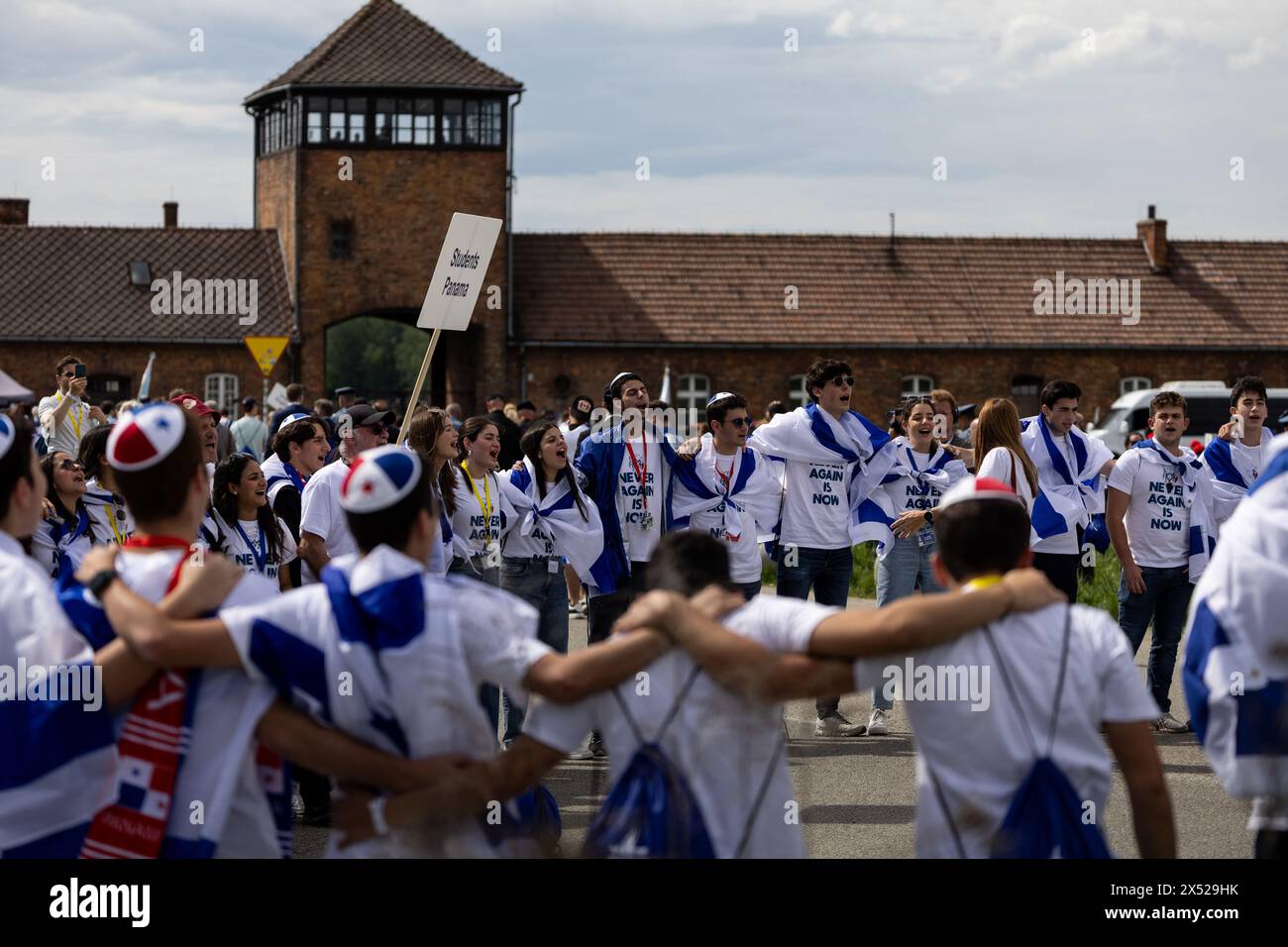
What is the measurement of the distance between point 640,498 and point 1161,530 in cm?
316

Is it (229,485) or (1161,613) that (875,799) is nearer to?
(1161,613)

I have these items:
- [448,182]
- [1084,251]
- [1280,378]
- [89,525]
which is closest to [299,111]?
[448,182]

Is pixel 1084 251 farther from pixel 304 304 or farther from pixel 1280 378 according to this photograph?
pixel 304 304

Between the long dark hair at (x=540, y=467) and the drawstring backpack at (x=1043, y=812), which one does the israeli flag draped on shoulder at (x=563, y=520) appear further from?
the drawstring backpack at (x=1043, y=812)

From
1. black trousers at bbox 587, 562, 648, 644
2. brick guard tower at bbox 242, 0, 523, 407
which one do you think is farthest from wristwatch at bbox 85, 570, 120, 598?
brick guard tower at bbox 242, 0, 523, 407

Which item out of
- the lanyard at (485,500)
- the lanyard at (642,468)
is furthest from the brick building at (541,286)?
the lanyard at (485,500)

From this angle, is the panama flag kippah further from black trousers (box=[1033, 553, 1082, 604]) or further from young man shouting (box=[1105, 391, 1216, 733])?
young man shouting (box=[1105, 391, 1216, 733])

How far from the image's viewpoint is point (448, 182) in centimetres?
4516

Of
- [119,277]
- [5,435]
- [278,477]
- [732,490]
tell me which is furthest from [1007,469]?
[119,277]

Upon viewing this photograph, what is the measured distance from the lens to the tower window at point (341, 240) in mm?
45250

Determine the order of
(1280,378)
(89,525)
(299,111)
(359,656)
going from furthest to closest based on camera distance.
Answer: (1280,378) → (299,111) → (89,525) → (359,656)

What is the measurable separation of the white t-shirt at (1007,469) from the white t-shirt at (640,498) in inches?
75.2

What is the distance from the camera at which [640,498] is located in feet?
32.7
